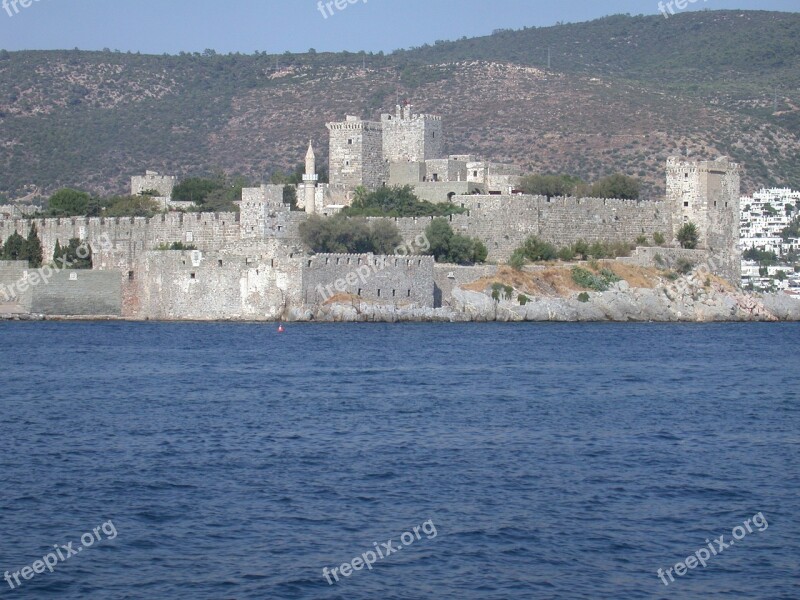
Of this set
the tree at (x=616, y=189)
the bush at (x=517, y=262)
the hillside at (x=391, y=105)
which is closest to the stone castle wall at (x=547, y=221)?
the bush at (x=517, y=262)

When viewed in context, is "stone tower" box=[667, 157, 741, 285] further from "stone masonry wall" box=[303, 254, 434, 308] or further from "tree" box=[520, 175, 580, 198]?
"stone masonry wall" box=[303, 254, 434, 308]

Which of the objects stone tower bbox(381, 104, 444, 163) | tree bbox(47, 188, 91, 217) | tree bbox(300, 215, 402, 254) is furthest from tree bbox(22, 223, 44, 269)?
stone tower bbox(381, 104, 444, 163)

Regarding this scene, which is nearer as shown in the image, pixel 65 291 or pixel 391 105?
pixel 65 291

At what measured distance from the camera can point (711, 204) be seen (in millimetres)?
46188

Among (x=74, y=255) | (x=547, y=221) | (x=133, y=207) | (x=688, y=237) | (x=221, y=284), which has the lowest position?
(x=221, y=284)

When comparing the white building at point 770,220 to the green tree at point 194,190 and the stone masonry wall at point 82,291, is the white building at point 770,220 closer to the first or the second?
the green tree at point 194,190

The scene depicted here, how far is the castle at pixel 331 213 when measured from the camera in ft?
124

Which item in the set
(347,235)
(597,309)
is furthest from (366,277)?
(597,309)

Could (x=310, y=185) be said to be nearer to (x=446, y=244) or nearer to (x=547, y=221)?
(x=446, y=244)

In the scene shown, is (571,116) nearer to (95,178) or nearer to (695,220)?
(95,178)

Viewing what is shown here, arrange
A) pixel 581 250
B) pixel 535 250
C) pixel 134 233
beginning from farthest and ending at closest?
1. pixel 581 250
2. pixel 535 250
3. pixel 134 233

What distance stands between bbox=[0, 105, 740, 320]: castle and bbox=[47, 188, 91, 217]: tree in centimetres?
247

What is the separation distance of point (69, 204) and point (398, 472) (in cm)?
3262

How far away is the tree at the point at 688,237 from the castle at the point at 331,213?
449 mm
